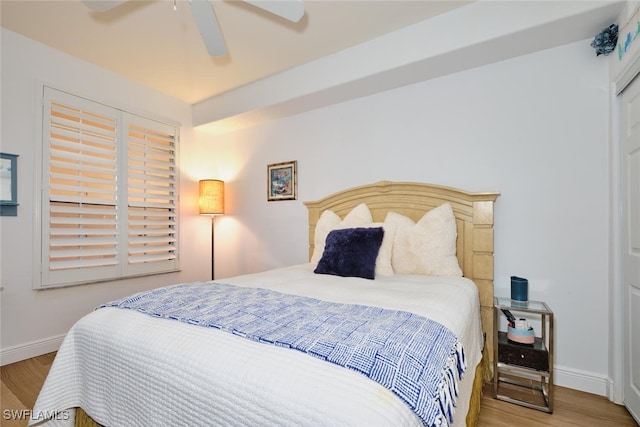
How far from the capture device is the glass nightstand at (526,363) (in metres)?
1.79

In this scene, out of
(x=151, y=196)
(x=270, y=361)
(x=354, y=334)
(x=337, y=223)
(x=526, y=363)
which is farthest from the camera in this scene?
(x=151, y=196)

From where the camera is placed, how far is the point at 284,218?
11.3ft

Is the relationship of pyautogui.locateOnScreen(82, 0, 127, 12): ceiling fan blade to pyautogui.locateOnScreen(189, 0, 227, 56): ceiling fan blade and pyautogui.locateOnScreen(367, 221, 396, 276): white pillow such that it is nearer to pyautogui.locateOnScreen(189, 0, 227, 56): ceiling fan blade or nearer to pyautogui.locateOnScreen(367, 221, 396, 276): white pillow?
pyautogui.locateOnScreen(189, 0, 227, 56): ceiling fan blade

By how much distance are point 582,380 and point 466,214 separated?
1.27 m

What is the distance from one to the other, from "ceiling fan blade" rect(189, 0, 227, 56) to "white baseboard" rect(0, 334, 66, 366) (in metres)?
2.69

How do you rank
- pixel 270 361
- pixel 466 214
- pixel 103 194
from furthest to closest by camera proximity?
pixel 103 194, pixel 466 214, pixel 270 361

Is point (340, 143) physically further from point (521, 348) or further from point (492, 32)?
point (521, 348)

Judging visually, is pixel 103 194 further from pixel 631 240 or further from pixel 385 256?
pixel 631 240

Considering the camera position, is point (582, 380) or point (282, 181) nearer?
point (582, 380)

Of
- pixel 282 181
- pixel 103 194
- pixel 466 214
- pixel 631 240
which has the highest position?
pixel 282 181

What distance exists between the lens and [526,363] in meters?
1.85

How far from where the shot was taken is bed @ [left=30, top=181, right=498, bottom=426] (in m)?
0.78

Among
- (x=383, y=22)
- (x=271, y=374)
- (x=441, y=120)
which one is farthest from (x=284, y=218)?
(x=271, y=374)

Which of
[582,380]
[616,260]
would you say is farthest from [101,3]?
[582,380]
